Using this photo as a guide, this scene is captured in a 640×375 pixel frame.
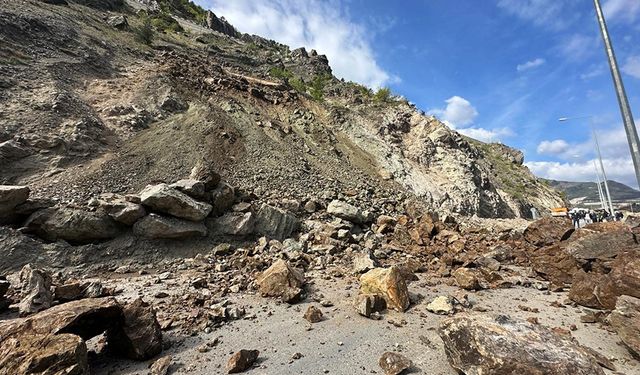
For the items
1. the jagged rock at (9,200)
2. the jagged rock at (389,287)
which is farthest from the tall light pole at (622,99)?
the jagged rock at (9,200)

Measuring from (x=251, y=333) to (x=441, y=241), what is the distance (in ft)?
29.4

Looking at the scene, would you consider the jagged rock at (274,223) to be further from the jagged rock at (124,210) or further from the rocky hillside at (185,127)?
the jagged rock at (124,210)

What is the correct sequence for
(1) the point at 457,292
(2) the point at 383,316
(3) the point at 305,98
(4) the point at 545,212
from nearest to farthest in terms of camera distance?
(2) the point at 383,316 < (1) the point at 457,292 < (3) the point at 305,98 < (4) the point at 545,212

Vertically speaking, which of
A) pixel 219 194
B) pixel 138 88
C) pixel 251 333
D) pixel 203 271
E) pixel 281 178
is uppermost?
pixel 138 88

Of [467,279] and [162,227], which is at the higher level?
[162,227]

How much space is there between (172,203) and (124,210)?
1.44 meters

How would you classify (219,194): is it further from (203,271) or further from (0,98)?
(0,98)

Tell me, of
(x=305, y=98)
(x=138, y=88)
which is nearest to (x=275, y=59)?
(x=305, y=98)

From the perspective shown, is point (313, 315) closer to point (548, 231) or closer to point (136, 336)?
point (136, 336)

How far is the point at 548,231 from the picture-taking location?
12.0m

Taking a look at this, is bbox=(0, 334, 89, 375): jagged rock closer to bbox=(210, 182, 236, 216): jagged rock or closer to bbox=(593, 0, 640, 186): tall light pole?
bbox=(210, 182, 236, 216): jagged rock

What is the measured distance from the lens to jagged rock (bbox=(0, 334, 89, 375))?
400cm

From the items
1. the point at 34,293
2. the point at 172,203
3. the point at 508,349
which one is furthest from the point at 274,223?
the point at 508,349

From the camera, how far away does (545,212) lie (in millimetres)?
30438
